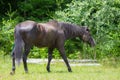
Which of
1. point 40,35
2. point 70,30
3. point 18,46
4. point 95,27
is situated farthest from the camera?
point 95,27

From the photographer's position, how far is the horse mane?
12.1m

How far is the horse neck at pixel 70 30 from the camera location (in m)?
12.2

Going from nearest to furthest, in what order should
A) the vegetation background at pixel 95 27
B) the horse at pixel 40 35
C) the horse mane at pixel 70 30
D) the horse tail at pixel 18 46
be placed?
the horse tail at pixel 18 46 → the horse at pixel 40 35 → the horse mane at pixel 70 30 → the vegetation background at pixel 95 27

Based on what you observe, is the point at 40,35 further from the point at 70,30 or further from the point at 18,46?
the point at 70,30

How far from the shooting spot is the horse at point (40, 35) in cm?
1063

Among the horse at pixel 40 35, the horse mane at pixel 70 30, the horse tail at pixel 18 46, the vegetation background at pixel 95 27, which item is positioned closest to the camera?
the horse tail at pixel 18 46

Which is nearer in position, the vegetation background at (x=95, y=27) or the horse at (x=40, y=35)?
the horse at (x=40, y=35)

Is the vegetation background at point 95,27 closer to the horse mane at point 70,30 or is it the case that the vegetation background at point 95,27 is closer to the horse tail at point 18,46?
the horse mane at point 70,30

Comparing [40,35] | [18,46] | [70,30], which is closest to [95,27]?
[70,30]

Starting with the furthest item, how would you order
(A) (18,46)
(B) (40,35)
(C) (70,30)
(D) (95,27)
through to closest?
(D) (95,27) < (C) (70,30) < (B) (40,35) < (A) (18,46)

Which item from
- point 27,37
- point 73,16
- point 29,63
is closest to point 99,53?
point 73,16

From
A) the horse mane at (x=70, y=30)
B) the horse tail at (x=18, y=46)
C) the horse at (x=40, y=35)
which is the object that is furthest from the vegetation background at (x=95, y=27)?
the horse tail at (x=18, y=46)

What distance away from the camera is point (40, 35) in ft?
37.1

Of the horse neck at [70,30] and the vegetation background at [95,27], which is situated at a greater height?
the horse neck at [70,30]
